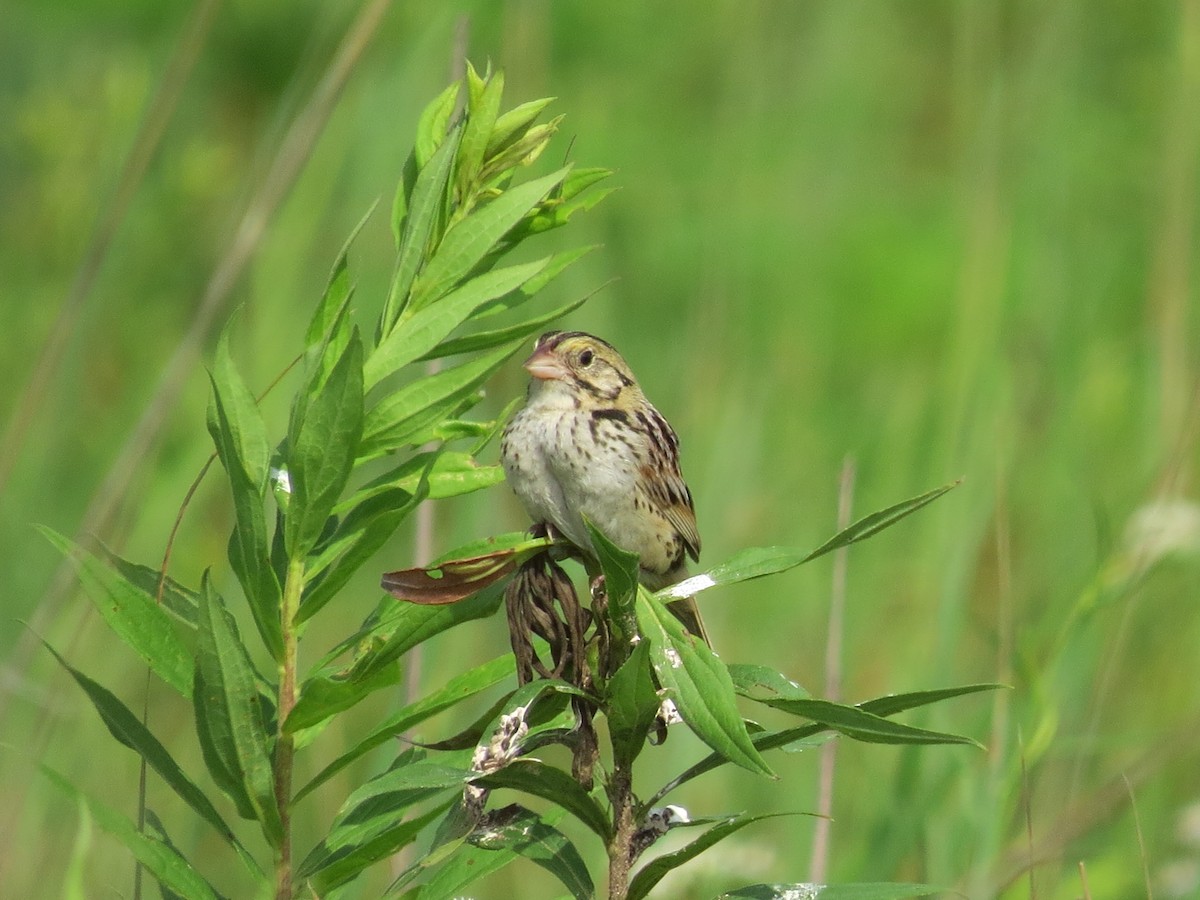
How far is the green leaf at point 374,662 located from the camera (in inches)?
52.1

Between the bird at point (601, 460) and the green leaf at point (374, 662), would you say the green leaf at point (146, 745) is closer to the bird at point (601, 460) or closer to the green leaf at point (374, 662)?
the green leaf at point (374, 662)

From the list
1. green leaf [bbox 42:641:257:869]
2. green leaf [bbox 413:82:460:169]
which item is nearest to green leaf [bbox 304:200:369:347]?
green leaf [bbox 413:82:460:169]

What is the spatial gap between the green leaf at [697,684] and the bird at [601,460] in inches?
28.8

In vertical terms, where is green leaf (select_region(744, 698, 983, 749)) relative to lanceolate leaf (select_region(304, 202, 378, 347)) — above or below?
below

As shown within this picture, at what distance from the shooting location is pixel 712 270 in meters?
4.12

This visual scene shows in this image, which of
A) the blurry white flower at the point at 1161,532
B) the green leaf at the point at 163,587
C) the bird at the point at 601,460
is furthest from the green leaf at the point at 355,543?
the blurry white flower at the point at 1161,532

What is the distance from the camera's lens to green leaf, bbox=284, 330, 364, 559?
1.29 metres

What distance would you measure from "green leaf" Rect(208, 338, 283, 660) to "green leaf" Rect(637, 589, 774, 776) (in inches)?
12.6

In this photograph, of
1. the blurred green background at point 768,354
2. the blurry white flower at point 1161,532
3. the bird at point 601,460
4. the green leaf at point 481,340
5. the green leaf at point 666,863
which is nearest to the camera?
the green leaf at point 666,863

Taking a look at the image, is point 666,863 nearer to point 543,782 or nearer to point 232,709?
point 543,782

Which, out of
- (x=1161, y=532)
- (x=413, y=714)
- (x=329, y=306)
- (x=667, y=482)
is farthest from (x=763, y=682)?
(x=1161, y=532)

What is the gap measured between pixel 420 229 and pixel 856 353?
5.22m

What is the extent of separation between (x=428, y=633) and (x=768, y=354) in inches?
174

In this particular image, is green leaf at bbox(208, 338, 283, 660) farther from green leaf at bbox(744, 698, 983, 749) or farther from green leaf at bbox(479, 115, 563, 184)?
green leaf at bbox(744, 698, 983, 749)
